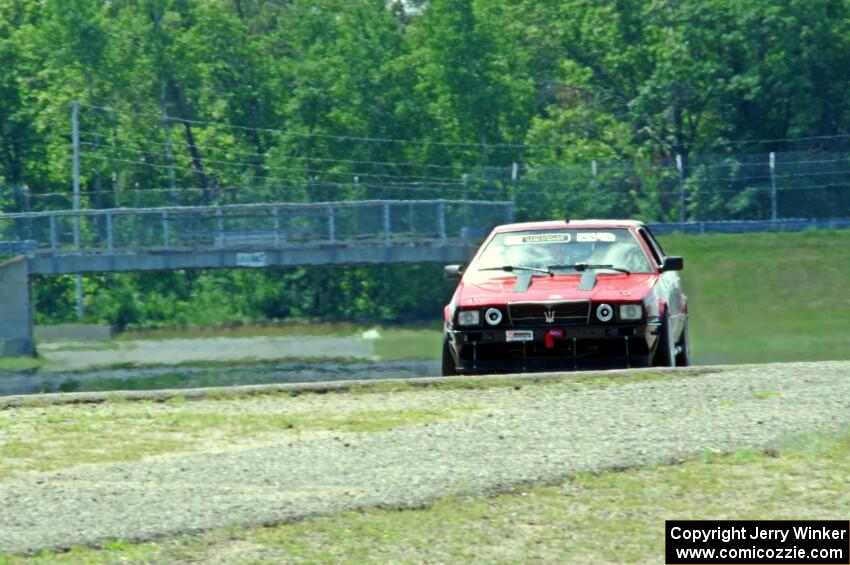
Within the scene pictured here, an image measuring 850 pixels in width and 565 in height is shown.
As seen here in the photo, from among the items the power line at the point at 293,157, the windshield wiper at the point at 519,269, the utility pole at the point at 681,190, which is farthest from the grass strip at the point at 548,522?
the power line at the point at 293,157

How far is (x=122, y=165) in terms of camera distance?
61.2 m

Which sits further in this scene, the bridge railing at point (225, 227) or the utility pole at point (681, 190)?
the utility pole at point (681, 190)

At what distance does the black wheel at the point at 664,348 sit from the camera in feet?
47.7

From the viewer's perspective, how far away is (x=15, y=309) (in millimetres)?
41125

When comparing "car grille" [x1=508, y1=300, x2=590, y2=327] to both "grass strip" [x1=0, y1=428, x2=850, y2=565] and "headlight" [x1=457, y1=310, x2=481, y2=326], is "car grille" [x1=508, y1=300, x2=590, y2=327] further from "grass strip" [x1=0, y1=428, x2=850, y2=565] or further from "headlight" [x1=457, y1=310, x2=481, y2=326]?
"grass strip" [x1=0, y1=428, x2=850, y2=565]

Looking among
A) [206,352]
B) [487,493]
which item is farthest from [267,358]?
[487,493]

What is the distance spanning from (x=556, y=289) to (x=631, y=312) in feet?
2.35

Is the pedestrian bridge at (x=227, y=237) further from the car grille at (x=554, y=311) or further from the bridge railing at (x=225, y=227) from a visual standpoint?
the car grille at (x=554, y=311)

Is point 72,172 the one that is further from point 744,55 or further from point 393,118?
point 744,55

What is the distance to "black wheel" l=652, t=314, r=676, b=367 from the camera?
14.5m

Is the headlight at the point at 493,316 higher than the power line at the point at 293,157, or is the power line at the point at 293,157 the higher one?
the power line at the point at 293,157

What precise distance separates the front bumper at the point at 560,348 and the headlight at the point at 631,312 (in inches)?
2.6

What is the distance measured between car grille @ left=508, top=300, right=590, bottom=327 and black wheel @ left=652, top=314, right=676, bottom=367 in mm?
653

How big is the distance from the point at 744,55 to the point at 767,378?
4674 cm
